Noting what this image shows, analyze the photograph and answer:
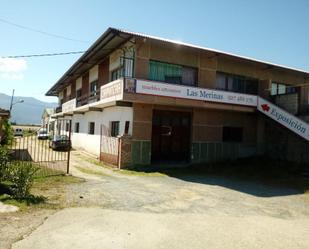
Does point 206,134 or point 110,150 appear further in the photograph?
point 206,134

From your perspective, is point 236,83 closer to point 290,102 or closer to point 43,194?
point 290,102

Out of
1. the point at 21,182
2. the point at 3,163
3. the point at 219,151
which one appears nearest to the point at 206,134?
the point at 219,151

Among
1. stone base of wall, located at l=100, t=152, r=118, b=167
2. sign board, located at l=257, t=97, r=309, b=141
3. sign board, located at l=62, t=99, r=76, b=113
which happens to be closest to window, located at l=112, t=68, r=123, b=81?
stone base of wall, located at l=100, t=152, r=118, b=167

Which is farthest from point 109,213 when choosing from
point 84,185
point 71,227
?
point 84,185

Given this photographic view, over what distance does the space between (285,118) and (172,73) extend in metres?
7.05

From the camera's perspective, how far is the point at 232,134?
22391mm

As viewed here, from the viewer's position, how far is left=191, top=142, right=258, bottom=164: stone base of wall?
20.5 meters

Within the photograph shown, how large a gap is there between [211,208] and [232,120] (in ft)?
42.9

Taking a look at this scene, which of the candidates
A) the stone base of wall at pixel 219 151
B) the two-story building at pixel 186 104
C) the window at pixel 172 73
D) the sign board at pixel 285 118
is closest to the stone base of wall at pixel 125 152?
the two-story building at pixel 186 104

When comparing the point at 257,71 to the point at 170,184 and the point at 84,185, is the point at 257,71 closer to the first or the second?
the point at 170,184

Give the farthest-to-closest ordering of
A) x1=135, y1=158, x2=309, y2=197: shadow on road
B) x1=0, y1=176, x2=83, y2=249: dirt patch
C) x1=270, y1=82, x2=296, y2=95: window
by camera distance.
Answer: x1=270, y1=82, x2=296, y2=95: window
x1=135, y1=158, x2=309, y2=197: shadow on road
x1=0, y1=176, x2=83, y2=249: dirt patch

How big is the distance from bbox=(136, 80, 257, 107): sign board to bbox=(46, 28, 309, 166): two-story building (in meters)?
0.05

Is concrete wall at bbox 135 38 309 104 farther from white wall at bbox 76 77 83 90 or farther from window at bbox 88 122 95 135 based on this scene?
white wall at bbox 76 77 83 90

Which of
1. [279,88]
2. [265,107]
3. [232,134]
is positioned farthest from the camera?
[279,88]
